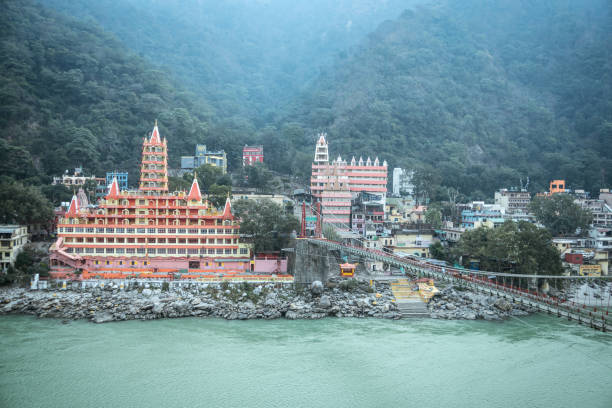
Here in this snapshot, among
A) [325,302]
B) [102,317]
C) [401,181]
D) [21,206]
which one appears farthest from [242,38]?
[102,317]

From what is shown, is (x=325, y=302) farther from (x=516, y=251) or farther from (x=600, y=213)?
(x=600, y=213)

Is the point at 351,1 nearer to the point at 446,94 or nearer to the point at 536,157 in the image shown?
the point at 446,94

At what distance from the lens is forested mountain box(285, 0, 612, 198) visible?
51.1 m

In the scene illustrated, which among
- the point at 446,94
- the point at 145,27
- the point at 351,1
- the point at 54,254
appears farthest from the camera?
the point at 351,1

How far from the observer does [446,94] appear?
64125 mm

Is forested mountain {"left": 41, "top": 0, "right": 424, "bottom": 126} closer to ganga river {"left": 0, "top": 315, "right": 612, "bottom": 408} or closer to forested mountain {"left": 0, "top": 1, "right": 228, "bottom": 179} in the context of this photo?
forested mountain {"left": 0, "top": 1, "right": 228, "bottom": 179}

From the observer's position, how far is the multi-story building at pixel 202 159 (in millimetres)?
43656

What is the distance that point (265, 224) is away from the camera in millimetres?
26578

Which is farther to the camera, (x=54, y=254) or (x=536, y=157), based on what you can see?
(x=536, y=157)

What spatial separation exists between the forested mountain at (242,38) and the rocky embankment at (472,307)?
4138cm

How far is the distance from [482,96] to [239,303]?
53.1 metres

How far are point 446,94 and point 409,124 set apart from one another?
35.1 ft

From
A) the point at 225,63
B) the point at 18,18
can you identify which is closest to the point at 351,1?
the point at 225,63

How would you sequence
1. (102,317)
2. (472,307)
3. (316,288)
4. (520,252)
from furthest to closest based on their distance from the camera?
1. (520,252)
2. (316,288)
3. (472,307)
4. (102,317)
